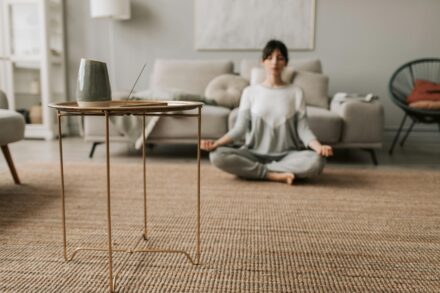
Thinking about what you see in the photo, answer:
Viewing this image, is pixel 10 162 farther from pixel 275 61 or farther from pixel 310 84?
pixel 310 84

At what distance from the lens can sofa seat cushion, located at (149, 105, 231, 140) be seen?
312cm

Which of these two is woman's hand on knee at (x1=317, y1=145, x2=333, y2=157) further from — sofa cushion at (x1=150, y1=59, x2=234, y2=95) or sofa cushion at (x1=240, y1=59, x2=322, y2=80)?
sofa cushion at (x1=150, y1=59, x2=234, y2=95)

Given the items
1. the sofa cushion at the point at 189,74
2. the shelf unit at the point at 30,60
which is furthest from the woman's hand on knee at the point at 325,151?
the shelf unit at the point at 30,60

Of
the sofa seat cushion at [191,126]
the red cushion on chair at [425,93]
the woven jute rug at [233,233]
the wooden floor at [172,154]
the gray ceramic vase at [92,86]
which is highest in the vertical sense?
the gray ceramic vase at [92,86]

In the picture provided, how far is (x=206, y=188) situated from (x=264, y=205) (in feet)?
1.37

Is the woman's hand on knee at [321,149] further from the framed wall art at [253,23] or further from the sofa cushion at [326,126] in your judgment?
the framed wall art at [253,23]

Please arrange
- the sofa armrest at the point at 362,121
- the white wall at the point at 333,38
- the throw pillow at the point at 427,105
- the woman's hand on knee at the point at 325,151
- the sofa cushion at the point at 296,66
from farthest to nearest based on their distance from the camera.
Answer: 1. the white wall at the point at 333,38
2. the sofa cushion at the point at 296,66
3. the throw pillow at the point at 427,105
4. the sofa armrest at the point at 362,121
5. the woman's hand on knee at the point at 325,151

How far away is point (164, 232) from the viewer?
1.60m

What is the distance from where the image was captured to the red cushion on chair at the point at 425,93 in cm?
341

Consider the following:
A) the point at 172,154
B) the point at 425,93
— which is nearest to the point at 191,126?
the point at 172,154

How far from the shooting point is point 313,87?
3449 millimetres

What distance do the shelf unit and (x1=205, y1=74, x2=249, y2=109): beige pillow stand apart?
5.68 ft

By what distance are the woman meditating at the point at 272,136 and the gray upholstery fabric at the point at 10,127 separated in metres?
1.02

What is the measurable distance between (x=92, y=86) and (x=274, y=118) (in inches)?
59.7
